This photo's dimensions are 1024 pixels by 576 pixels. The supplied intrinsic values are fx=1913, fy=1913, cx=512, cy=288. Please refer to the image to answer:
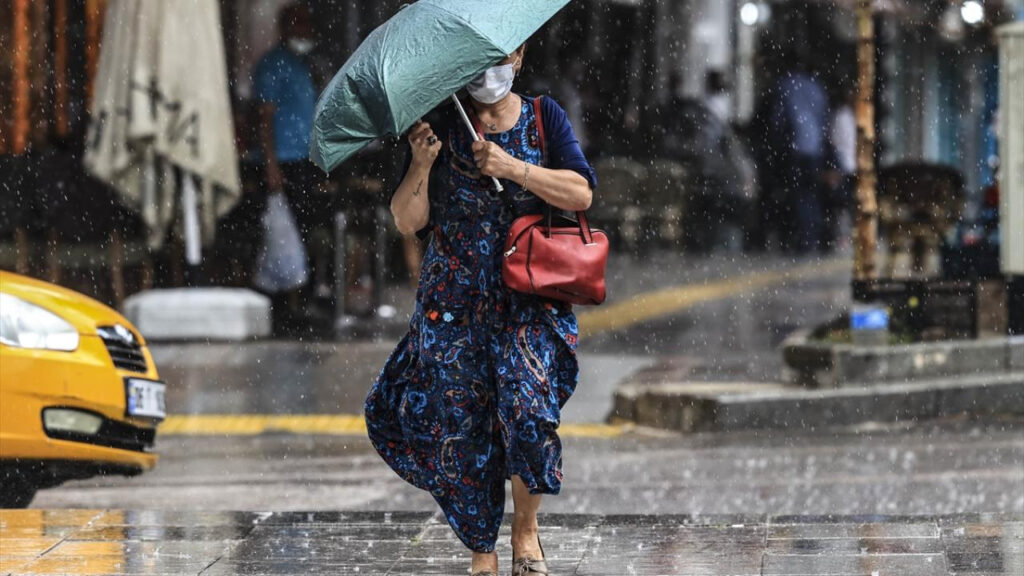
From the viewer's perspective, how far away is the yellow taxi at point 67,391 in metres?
7.09

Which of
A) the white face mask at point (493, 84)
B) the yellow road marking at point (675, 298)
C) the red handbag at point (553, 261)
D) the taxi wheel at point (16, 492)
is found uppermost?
the white face mask at point (493, 84)

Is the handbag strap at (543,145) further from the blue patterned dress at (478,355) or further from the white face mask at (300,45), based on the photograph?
the white face mask at (300,45)

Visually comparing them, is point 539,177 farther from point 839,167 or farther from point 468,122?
point 839,167

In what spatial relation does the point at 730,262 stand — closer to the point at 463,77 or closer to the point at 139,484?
the point at 139,484

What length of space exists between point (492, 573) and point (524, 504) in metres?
0.24

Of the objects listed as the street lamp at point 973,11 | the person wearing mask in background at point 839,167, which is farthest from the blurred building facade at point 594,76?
the person wearing mask in background at point 839,167

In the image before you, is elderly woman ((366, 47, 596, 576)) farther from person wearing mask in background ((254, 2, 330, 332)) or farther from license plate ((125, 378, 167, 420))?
person wearing mask in background ((254, 2, 330, 332))

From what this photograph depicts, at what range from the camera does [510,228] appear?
5.24m

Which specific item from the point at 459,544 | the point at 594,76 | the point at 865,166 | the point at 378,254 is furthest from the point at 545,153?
the point at 594,76

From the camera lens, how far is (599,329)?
50.3ft

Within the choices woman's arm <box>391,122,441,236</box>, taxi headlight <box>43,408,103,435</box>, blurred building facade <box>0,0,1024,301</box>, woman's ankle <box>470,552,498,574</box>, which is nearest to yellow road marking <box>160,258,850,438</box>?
taxi headlight <box>43,408,103,435</box>

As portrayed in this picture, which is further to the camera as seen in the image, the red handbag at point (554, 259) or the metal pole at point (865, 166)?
the metal pole at point (865, 166)

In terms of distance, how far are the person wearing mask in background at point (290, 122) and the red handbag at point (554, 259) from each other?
9.45 meters

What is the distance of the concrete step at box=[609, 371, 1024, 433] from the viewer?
35.4ft
